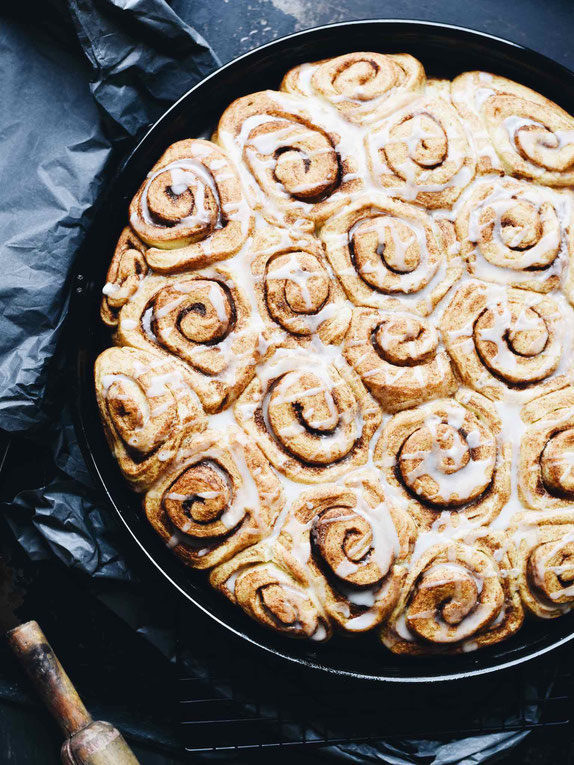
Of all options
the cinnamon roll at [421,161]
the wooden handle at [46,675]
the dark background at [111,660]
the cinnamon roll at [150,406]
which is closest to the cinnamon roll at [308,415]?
the cinnamon roll at [150,406]

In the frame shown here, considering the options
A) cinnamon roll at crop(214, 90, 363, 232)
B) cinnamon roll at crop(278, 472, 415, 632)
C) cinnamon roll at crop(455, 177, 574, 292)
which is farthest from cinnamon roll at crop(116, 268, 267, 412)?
cinnamon roll at crop(455, 177, 574, 292)

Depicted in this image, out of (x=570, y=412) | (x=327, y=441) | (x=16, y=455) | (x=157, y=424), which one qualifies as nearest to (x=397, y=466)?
(x=327, y=441)

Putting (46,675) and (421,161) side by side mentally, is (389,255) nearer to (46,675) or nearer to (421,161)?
(421,161)

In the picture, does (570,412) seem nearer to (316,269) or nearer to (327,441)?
(327,441)

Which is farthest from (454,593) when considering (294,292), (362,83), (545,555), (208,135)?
(208,135)

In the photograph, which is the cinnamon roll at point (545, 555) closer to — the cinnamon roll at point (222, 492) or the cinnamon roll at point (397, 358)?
the cinnamon roll at point (397, 358)
